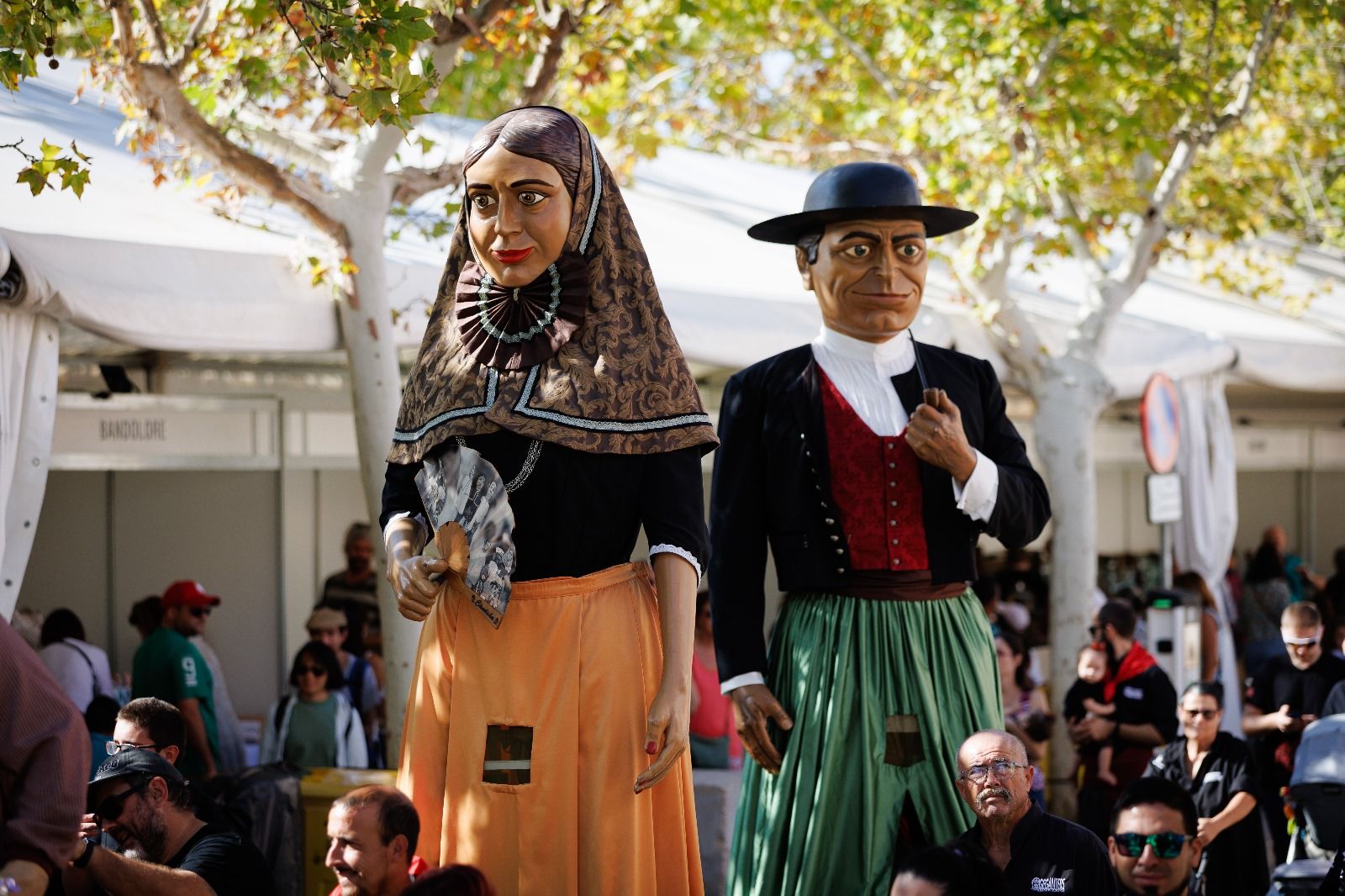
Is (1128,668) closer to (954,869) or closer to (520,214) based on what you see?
(954,869)

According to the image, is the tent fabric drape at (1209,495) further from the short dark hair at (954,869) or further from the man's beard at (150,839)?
the man's beard at (150,839)

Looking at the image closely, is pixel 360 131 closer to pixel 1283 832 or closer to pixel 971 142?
pixel 971 142

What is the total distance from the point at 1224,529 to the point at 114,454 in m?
5.96

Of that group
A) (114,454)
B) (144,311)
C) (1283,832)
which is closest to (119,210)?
(144,311)

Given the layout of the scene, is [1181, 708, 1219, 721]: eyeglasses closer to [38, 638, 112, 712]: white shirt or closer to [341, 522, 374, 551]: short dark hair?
[38, 638, 112, 712]: white shirt

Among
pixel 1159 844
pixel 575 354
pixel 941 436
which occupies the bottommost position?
pixel 1159 844

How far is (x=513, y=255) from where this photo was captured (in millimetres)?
2773

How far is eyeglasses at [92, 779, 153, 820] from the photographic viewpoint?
370 cm

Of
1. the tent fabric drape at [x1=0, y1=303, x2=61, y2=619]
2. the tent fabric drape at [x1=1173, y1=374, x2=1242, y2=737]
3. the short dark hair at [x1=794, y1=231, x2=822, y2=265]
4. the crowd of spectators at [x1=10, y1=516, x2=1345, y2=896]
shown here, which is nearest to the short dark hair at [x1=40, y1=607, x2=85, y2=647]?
the crowd of spectators at [x1=10, y1=516, x2=1345, y2=896]

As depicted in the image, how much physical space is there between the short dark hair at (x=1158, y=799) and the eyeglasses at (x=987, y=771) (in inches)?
44.8

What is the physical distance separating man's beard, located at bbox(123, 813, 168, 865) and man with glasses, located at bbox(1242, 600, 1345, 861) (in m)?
4.31

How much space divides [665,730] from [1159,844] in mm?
2180

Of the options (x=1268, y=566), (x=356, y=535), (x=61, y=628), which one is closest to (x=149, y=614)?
(x=61, y=628)

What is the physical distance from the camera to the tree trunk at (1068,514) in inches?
319
